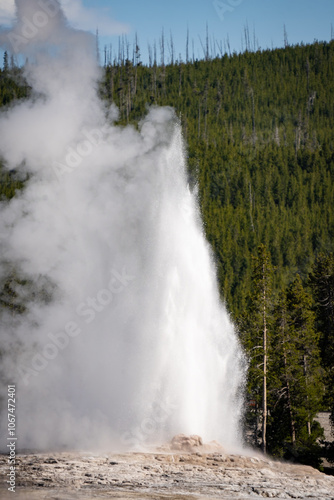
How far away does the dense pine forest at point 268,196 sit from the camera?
88.4 ft

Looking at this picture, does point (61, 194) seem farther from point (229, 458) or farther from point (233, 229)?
point (233, 229)

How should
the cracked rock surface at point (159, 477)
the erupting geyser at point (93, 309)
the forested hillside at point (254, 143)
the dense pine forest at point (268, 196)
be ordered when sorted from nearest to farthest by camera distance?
the cracked rock surface at point (159, 477) < the erupting geyser at point (93, 309) < the dense pine forest at point (268, 196) < the forested hillside at point (254, 143)

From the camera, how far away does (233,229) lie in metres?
90.2

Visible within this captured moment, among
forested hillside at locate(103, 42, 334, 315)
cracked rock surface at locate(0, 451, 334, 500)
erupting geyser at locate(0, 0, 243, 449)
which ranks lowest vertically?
cracked rock surface at locate(0, 451, 334, 500)

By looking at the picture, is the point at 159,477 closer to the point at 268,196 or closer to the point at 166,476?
the point at 166,476

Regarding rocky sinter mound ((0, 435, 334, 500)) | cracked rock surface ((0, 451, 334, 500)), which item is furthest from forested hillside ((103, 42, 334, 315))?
cracked rock surface ((0, 451, 334, 500))

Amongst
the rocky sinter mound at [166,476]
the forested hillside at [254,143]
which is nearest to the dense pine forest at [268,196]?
the forested hillside at [254,143]

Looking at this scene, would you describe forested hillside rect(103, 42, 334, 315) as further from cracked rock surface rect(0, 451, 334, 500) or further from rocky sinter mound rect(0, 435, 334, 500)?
cracked rock surface rect(0, 451, 334, 500)

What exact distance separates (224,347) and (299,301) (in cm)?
1283

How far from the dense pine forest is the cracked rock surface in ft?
25.8

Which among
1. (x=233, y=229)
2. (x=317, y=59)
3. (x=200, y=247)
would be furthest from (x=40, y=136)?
(x=317, y=59)

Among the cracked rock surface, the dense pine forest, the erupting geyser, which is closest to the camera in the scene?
the cracked rock surface

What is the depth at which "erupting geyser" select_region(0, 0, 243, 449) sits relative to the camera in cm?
1812

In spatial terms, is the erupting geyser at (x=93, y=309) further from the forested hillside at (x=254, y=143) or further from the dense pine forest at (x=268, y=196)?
the forested hillside at (x=254, y=143)
